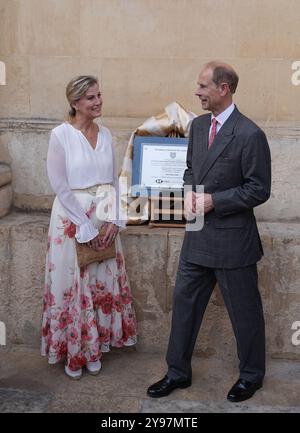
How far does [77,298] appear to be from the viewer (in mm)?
4027

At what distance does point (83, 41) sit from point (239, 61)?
4.13 feet

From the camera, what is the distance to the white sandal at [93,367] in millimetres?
4238

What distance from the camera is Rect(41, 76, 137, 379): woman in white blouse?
3.85m

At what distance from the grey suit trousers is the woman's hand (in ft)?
1.56

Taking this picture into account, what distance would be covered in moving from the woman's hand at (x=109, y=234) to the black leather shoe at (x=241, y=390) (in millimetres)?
1217

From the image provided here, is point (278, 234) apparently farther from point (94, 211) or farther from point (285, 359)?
point (94, 211)

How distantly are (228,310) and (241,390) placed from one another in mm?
522

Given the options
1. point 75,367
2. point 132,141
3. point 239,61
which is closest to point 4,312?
point 75,367

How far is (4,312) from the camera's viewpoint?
4695mm

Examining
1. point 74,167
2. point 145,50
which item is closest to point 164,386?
point 74,167
